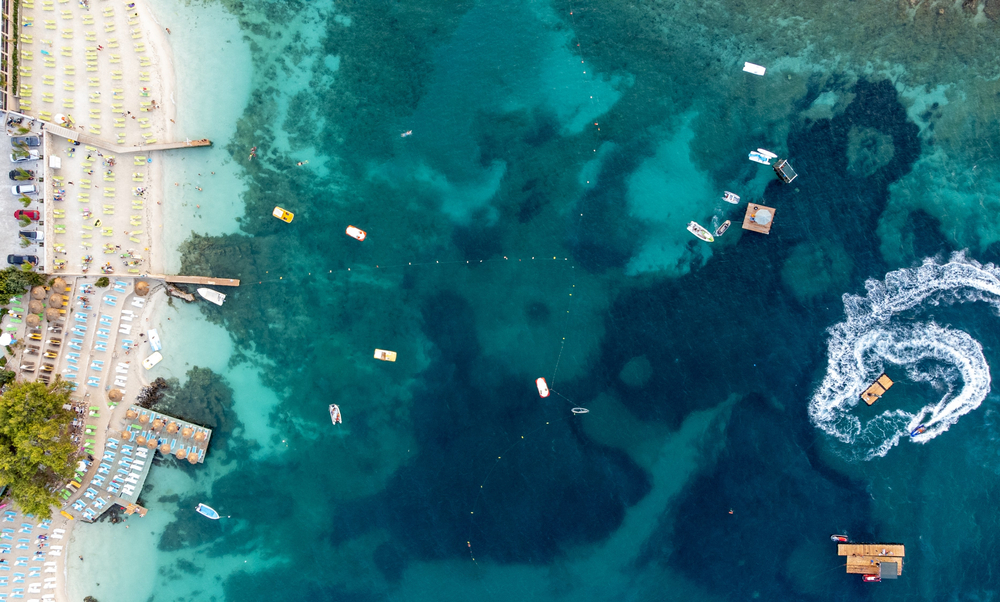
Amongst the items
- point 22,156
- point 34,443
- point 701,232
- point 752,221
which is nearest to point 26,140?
point 22,156

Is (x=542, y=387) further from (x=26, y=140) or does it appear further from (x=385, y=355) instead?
(x=26, y=140)

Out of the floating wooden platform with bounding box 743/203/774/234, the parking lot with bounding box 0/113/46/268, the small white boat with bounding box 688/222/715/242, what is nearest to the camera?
the parking lot with bounding box 0/113/46/268

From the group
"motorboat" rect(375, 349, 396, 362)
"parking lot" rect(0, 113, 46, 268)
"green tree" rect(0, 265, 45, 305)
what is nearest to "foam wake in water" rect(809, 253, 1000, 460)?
"motorboat" rect(375, 349, 396, 362)

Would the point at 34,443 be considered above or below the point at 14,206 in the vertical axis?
below

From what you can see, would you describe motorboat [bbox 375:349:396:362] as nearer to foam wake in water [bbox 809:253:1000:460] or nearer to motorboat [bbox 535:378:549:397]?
motorboat [bbox 535:378:549:397]

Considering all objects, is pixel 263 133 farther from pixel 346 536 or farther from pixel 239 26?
pixel 346 536

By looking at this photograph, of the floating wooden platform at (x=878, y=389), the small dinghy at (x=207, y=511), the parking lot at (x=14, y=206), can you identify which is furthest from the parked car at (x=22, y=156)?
the floating wooden platform at (x=878, y=389)
